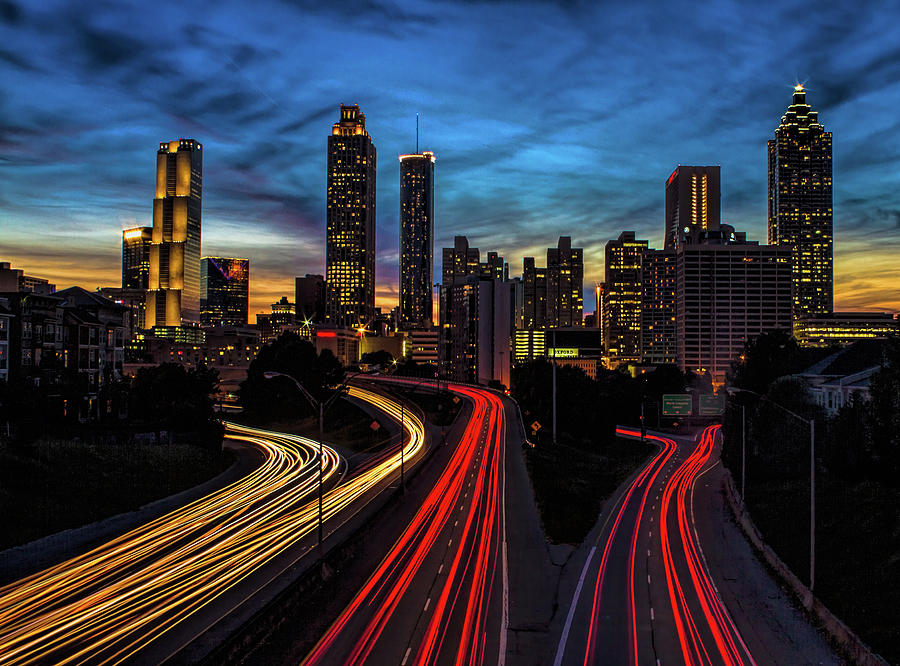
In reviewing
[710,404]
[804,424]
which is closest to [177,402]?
[804,424]

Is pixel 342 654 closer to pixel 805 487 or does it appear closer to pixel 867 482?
pixel 867 482

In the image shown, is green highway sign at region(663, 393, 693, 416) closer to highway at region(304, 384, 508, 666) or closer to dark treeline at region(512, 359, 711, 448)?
dark treeline at region(512, 359, 711, 448)

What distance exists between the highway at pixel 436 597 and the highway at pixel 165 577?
456cm

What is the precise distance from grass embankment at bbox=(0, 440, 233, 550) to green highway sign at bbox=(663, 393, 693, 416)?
2380 inches

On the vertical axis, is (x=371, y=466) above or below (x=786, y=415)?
below

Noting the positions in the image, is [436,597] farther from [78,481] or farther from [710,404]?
[710,404]

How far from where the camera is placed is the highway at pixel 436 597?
23.2 m

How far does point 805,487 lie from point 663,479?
58.2ft

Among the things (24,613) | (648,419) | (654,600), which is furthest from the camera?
(648,419)

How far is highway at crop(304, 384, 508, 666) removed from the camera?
23172 mm

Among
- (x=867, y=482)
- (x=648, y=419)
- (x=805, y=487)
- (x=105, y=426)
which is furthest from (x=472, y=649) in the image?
(x=648, y=419)

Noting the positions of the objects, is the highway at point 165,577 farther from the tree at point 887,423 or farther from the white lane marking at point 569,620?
the tree at point 887,423

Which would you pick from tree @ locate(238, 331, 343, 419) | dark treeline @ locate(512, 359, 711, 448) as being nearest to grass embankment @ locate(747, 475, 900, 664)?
dark treeline @ locate(512, 359, 711, 448)

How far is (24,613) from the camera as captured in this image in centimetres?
2528
